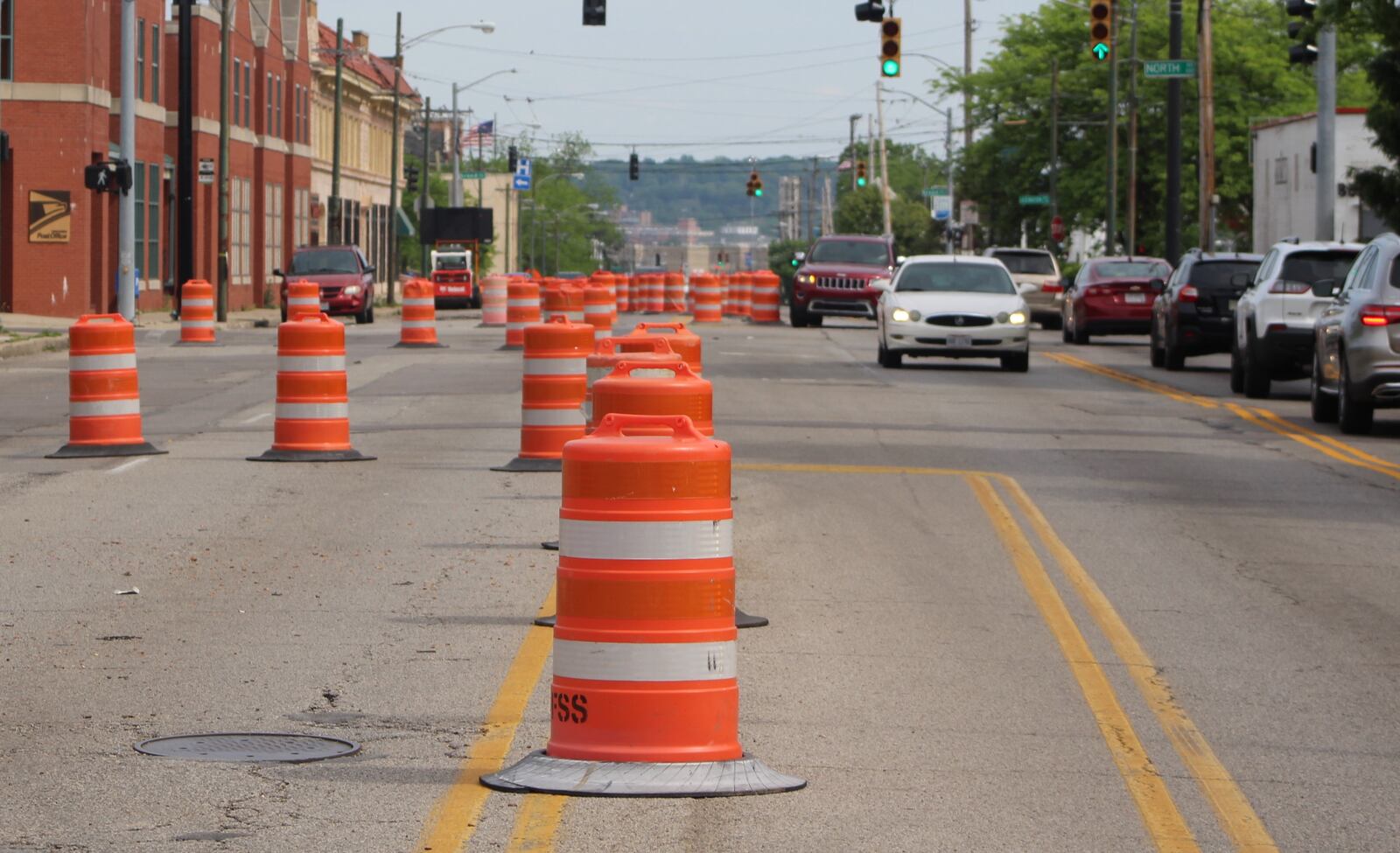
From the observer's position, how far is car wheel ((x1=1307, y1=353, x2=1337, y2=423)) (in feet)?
68.9

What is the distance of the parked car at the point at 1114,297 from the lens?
37938 mm

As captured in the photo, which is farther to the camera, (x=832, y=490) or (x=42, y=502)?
(x=832, y=490)

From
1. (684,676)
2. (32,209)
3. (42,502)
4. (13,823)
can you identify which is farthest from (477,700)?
(32,209)

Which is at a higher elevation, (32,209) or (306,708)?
(32,209)

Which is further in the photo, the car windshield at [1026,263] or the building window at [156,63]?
the building window at [156,63]

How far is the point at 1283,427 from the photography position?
20.7 meters

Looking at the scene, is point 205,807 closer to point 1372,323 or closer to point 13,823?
point 13,823

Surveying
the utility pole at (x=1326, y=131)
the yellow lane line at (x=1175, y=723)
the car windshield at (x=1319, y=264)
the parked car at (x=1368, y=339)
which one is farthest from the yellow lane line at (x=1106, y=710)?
the utility pole at (x=1326, y=131)

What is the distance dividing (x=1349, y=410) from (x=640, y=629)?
14383mm

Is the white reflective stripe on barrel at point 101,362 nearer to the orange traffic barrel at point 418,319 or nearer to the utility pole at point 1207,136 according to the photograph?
the orange traffic barrel at point 418,319

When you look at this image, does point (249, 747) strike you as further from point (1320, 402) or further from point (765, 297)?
point (765, 297)

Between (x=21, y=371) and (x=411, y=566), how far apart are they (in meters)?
18.4

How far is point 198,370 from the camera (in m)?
28.4

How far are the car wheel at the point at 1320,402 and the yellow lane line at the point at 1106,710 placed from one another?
8894 millimetres
